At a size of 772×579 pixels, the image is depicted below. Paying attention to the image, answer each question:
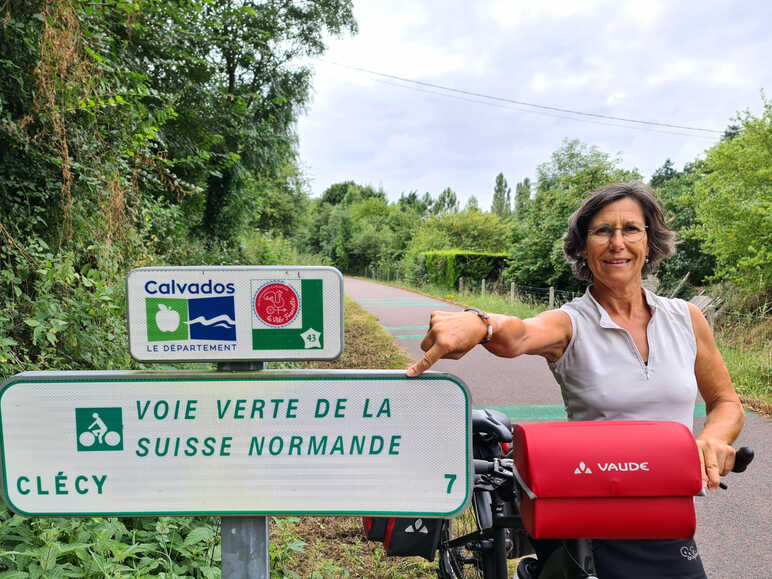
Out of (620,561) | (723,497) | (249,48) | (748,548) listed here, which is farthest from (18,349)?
(249,48)

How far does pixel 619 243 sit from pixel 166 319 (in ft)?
3.99

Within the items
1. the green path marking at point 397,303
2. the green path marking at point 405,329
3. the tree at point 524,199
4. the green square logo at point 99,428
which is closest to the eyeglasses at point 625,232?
the green square logo at point 99,428

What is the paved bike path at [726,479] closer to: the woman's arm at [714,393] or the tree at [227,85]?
the woman's arm at [714,393]

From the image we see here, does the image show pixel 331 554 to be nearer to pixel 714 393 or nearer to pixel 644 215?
pixel 714 393

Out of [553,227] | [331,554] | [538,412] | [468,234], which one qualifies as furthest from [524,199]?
[331,554]

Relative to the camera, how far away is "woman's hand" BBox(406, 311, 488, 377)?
0.94m

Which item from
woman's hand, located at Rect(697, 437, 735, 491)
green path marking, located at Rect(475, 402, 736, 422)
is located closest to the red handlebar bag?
woman's hand, located at Rect(697, 437, 735, 491)

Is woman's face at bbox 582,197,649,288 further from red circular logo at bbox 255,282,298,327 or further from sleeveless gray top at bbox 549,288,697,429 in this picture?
red circular logo at bbox 255,282,298,327

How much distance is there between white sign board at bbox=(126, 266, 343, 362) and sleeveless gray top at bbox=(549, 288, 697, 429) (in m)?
0.76

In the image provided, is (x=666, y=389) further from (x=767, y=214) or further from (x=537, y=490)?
(x=767, y=214)

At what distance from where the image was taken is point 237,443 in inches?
36.8

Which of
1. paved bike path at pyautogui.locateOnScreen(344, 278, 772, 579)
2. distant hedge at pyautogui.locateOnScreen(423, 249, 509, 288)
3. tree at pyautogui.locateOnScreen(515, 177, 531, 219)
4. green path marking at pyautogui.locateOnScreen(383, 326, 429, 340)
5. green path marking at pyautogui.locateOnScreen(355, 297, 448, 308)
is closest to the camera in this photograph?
paved bike path at pyautogui.locateOnScreen(344, 278, 772, 579)

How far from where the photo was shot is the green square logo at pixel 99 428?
3.05 ft

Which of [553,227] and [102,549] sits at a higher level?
[553,227]
